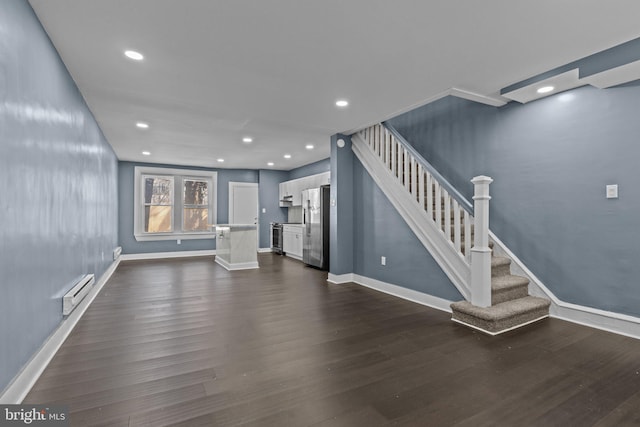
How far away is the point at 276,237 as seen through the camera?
8945 millimetres

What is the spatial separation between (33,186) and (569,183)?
4.71 m

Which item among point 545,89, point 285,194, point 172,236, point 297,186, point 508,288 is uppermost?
point 545,89

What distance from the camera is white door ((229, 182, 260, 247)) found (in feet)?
29.3

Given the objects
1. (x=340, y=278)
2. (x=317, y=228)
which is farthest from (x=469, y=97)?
(x=317, y=228)

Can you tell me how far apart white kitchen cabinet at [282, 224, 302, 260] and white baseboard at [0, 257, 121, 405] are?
4.83 metres

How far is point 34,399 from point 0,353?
444mm

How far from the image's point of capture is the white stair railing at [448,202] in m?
3.17

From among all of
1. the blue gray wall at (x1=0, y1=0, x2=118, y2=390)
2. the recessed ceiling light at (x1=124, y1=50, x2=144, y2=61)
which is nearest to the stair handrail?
the recessed ceiling light at (x1=124, y1=50, x2=144, y2=61)

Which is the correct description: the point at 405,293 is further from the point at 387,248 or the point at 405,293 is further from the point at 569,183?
the point at 569,183

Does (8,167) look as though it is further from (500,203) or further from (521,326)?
(500,203)

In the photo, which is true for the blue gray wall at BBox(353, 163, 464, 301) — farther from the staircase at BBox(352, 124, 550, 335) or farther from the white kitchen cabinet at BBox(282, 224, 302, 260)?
the white kitchen cabinet at BBox(282, 224, 302, 260)

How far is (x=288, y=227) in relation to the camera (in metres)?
8.19

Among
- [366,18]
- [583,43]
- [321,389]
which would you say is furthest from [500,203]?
[321,389]

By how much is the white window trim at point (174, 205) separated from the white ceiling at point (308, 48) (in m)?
4.15
